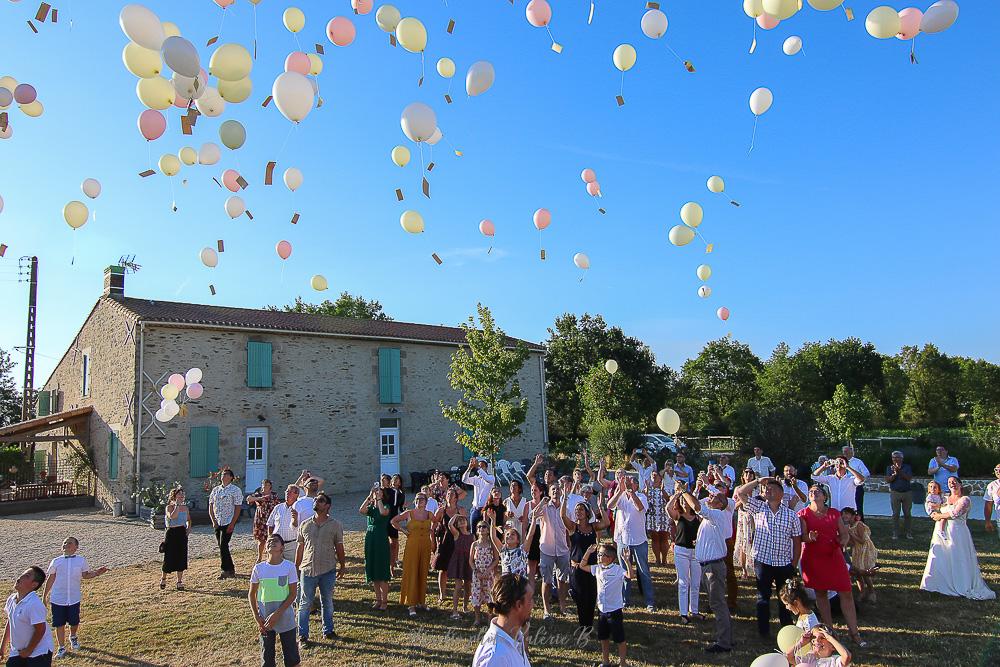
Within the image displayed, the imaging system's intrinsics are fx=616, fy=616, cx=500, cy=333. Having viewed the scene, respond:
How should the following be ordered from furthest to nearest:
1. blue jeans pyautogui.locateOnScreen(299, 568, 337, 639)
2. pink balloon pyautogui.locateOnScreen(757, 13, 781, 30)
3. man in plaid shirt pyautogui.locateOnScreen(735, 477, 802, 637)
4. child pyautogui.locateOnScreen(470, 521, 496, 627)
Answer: child pyautogui.locateOnScreen(470, 521, 496, 627)
blue jeans pyautogui.locateOnScreen(299, 568, 337, 639)
pink balloon pyautogui.locateOnScreen(757, 13, 781, 30)
man in plaid shirt pyautogui.locateOnScreen(735, 477, 802, 637)

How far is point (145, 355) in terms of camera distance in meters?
16.1

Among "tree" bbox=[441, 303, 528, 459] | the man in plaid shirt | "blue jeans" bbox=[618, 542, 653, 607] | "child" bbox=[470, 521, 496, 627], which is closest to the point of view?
the man in plaid shirt

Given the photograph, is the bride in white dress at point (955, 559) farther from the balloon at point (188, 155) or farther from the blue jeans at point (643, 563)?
the balloon at point (188, 155)

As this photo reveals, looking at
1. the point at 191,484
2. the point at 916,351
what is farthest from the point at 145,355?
the point at 916,351

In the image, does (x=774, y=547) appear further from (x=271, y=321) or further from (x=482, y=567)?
(x=271, y=321)

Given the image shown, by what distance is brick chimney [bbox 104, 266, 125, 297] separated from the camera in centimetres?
1900

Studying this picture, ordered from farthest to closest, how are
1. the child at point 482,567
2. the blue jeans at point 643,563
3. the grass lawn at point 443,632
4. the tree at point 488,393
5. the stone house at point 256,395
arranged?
the tree at point 488,393
the stone house at point 256,395
the blue jeans at point 643,563
the child at point 482,567
the grass lawn at point 443,632

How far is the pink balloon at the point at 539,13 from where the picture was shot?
644 cm

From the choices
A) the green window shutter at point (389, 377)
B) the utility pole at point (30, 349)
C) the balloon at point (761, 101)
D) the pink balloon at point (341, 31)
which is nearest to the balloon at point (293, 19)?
the pink balloon at point (341, 31)

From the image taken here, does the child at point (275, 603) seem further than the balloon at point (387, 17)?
No

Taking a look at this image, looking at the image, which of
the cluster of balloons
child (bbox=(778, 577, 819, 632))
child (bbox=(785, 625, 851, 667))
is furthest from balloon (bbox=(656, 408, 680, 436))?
the cluster of balloons

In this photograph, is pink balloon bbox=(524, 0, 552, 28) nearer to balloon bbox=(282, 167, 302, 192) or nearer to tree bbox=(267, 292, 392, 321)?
balloon bbox=(282, 167, 302, 192)

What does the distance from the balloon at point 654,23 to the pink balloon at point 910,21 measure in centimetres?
219

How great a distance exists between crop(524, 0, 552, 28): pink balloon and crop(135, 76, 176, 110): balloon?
360 cm
